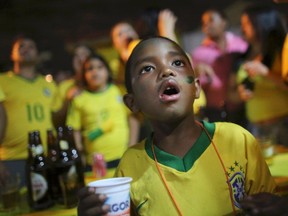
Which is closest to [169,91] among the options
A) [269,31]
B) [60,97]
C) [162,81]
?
[162,81]

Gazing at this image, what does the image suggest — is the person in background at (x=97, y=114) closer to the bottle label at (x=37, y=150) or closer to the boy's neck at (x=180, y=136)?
the bottle label at (x=37, y=150)

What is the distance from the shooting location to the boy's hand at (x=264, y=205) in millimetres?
946

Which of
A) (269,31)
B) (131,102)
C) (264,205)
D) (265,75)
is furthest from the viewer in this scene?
(269,31)

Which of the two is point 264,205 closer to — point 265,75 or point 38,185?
point 38,185

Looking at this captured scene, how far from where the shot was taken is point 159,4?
178 inches

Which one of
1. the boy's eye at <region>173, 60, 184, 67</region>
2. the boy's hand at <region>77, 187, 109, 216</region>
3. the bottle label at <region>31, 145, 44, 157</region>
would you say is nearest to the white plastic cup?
the boy's hand at <region>77, 187, 109, 216</region>

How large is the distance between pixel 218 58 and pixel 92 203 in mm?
2844

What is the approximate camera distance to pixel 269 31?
9.39 ft

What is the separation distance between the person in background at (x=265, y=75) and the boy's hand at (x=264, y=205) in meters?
1.56

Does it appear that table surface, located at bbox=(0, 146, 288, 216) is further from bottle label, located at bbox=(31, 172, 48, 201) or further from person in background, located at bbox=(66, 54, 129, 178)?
person in background, located at bbox=(66, 54, 129, 178)

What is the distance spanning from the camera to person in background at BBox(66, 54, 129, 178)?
3.27m

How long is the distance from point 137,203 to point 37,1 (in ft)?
14.5

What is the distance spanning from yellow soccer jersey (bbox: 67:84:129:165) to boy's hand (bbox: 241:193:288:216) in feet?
7.66

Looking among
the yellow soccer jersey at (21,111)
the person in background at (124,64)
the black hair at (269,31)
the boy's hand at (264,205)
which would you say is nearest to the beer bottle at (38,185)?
the boy's hand at (264,205)
